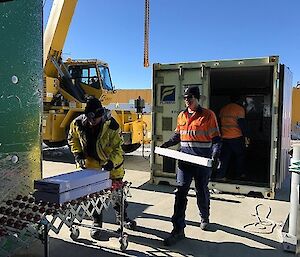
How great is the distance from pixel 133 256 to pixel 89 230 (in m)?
0.95

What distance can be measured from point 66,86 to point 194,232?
25.7 ft

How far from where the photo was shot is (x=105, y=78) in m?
11.3

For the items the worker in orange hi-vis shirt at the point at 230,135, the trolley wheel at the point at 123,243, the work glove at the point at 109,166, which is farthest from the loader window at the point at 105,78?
the trolley wheel at the point at 123,243

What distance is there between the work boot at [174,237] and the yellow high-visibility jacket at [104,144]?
36.1 inches

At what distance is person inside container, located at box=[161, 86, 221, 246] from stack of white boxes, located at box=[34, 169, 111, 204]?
116 cm

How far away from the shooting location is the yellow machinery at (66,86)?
10227 mm

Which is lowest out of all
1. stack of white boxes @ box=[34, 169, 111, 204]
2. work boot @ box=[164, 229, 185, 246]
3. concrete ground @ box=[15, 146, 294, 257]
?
concrete ground @ box=[15, 146, 294, 257]

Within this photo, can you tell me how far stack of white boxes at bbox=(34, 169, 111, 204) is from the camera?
2785mm

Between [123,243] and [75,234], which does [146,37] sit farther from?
[123,243]

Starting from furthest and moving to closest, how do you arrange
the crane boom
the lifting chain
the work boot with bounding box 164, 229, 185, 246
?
the lifting chain
the crane boom
the work boot with bounding box 164, 229, 185, 246

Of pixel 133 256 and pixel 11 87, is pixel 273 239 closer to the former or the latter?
pixel 133 256

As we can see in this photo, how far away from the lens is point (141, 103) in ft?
35.6

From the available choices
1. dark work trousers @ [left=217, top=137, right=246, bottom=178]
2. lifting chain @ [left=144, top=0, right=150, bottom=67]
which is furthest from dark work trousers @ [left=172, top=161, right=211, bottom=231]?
lifting chain @ [left=144, top=0, right=150, bottom=67]

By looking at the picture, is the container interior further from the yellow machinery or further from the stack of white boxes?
the stack of white boxes
